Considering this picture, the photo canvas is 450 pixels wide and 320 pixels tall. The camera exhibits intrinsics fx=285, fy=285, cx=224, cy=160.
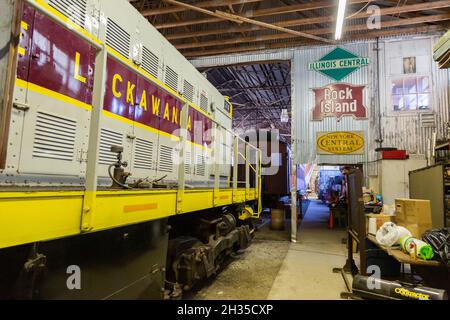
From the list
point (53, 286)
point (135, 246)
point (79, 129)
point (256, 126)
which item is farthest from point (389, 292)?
point (256, 126)

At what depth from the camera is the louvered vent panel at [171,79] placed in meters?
4.06

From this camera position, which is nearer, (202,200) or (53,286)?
(53,286)

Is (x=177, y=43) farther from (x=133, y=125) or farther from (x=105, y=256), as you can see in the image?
(x=105, y=256)

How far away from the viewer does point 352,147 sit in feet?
27.1

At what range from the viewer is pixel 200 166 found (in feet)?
16.1

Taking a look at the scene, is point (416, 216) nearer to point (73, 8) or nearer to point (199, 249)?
point (199, 249)

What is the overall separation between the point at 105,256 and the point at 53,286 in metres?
0.36

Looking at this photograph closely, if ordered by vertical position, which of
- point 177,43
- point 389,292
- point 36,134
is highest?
point 177,43

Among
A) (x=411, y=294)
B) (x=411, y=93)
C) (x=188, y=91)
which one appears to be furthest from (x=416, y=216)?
(x=411, y=93)

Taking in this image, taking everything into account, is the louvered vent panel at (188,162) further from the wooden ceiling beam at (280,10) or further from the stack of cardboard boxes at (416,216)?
the wooden ceiling beam at (280,10)

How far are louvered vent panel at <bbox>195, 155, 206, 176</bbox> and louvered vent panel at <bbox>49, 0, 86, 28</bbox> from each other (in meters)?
2.70

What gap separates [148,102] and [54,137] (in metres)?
1.36

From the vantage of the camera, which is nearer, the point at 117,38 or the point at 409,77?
the point at 117,38

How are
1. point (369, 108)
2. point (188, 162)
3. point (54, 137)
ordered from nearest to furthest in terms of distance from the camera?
point (54, 137) → point (188, 162) → point (369, 108)
